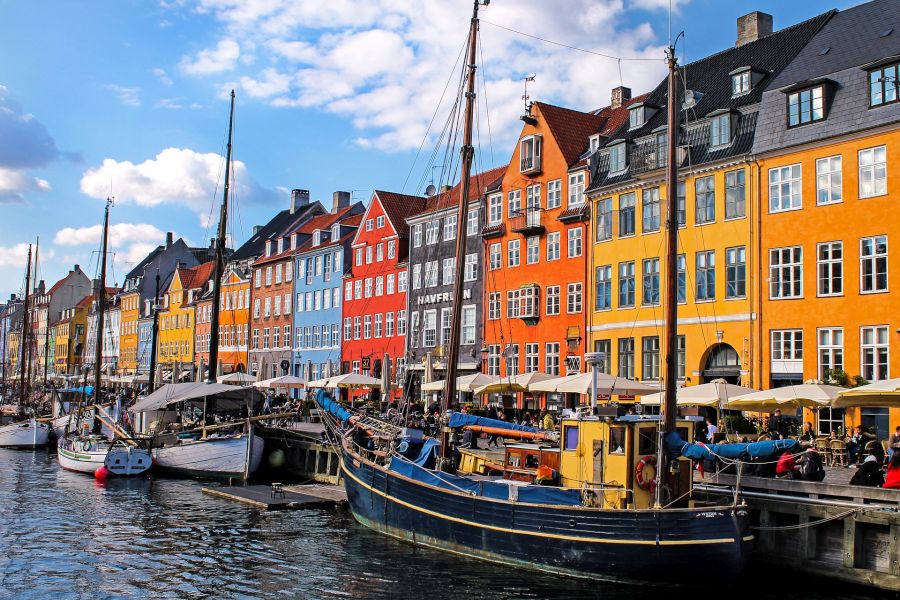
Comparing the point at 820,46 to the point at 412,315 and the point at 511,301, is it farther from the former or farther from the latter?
the point at 412,315

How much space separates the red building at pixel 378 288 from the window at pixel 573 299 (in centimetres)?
1591

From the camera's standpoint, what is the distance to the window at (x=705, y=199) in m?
36.8

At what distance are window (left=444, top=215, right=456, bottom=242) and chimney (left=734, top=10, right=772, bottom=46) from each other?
1902 centimetres

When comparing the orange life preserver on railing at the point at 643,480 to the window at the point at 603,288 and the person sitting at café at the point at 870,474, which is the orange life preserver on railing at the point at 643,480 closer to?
the person sitting at café at the point at 870,474

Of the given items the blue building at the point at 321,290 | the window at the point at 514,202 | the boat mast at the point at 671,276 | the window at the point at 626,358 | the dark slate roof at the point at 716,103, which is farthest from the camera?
the blue building at the point at 321,290

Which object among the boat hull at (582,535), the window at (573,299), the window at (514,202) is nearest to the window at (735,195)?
the window at (573,299)

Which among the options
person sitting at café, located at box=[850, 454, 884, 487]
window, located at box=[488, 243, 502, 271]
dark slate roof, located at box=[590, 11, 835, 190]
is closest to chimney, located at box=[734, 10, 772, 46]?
dark slate roof, located at box=[590, 11, 835, 190]

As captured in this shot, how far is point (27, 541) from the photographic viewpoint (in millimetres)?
22844

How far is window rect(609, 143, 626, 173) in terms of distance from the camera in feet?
136

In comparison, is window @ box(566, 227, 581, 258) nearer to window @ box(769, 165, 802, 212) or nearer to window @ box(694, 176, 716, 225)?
window @ box(694, 176, 716, 225)

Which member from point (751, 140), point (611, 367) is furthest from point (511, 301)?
point (751, 140)

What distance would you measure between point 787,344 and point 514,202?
741 inches

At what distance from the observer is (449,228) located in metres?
54.2

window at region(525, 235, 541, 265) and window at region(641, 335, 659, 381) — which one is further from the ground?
window at region(525, 235, 541, 265)
